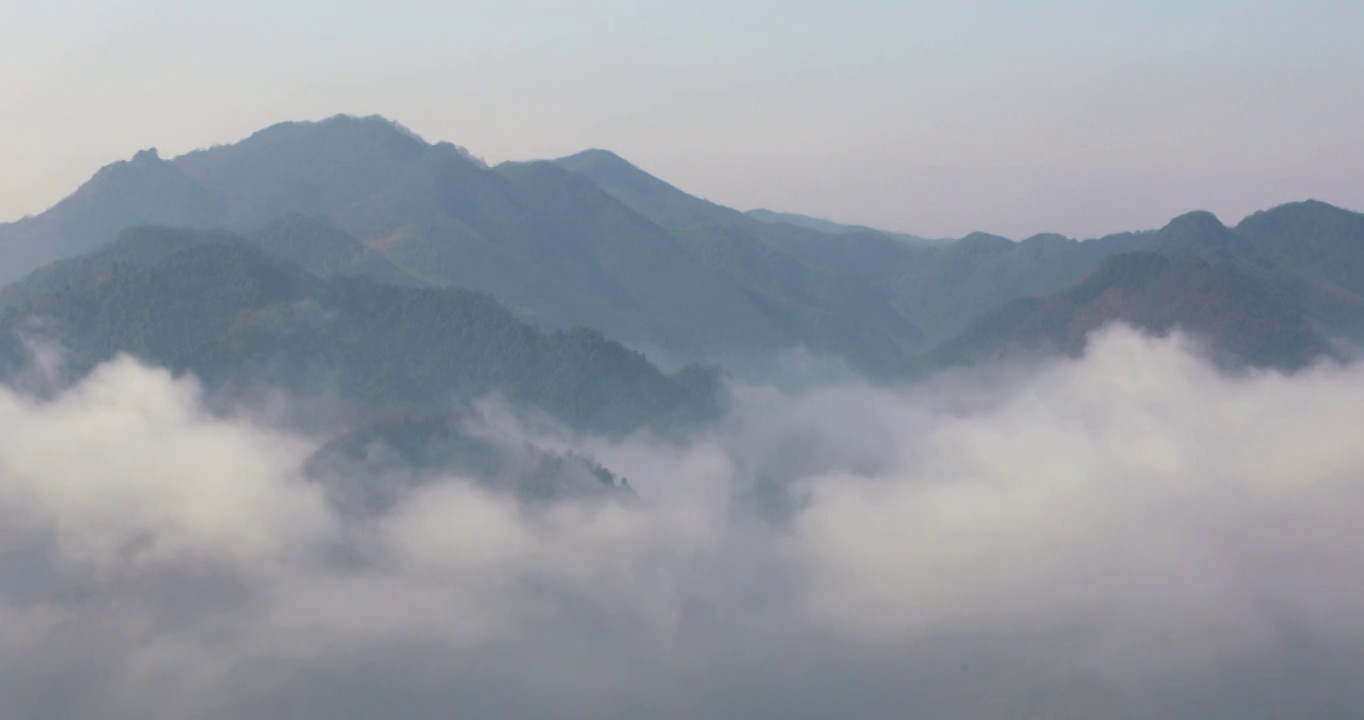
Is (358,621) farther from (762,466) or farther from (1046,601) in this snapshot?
(1046,601)

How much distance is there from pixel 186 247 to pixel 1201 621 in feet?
384

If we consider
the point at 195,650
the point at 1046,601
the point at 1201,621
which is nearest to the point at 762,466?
the point at 1046,601

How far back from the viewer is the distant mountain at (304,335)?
5906 inches

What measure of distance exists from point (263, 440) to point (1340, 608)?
394ft

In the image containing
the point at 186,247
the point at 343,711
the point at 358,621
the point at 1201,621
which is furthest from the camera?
the point at 1201,621

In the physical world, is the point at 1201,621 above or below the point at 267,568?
above

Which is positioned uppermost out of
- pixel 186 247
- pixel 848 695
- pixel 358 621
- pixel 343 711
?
pixel 186 247

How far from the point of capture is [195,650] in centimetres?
13425

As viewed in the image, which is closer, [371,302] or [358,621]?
[358,621]

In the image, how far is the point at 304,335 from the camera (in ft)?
504

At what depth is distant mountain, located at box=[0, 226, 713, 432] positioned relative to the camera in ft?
492

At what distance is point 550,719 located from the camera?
139m

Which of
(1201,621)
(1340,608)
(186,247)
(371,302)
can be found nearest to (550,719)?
(371,302)

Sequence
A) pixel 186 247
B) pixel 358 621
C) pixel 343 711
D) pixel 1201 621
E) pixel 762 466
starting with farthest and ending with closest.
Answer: pixel 762 466 < pixel 1201 621 < pixel 186 247 < pixel 358 621 < pixel 343 711
